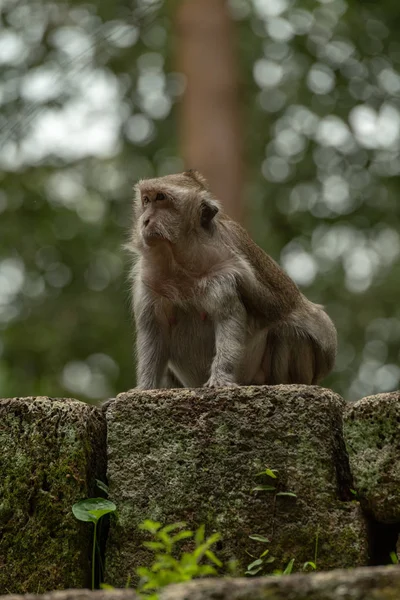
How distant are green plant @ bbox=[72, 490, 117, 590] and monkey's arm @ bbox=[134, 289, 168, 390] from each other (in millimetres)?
2319

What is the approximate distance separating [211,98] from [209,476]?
1203 cm

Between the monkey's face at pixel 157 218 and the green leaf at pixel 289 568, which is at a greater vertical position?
the monkey's face at pixel 157 218

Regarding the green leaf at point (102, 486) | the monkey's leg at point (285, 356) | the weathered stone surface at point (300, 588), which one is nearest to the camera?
the weathered stone surface at point (300, 588)

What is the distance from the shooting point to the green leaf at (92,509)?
6.00 m

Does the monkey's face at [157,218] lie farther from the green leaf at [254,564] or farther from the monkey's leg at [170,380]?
the green leaf at [254,564]

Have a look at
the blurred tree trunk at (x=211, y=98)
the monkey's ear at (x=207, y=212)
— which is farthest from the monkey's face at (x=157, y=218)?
the blurred tree trunk at (x=211, y=98)

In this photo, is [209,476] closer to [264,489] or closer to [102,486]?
[264,489]

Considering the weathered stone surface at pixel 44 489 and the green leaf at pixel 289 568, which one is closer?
the green leaf at pixel 289 568

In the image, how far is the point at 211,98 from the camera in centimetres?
1739

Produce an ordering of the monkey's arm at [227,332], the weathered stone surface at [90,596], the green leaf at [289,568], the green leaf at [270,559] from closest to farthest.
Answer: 1. the weathered stone surface at [90,596]
2. the green leaf at [289,568]
3. the green leaf at [270,559]
4. the monkey's arm at [227,332]

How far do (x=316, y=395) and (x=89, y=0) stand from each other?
58.9ft

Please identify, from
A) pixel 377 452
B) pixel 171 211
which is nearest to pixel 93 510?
pixel 377 452

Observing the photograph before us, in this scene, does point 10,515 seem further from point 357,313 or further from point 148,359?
point 357,313

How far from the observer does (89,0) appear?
2261 centimetres
